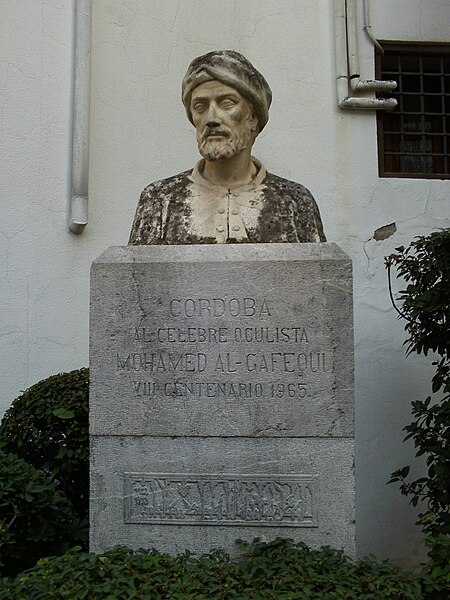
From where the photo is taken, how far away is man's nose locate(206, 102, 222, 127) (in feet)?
13.7

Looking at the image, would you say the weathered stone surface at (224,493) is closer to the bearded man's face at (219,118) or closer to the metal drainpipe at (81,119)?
the bearded man's face at (219,118)

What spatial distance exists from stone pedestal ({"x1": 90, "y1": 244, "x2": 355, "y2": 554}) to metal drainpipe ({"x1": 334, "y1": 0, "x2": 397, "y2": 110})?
301 cm

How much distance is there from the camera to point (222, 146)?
4215mm

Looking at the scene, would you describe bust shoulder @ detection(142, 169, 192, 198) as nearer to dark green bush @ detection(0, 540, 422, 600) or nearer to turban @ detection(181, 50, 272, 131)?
turban @ detection(181, 50, 272, 131)

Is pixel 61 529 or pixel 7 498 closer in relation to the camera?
pixel 7 498

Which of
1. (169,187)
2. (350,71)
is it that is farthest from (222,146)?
(350,71)

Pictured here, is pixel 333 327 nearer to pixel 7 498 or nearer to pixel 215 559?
pixel 215 559

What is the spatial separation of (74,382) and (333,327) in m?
2.26

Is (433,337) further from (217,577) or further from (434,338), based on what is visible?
(217,577)

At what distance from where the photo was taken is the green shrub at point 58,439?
523cm

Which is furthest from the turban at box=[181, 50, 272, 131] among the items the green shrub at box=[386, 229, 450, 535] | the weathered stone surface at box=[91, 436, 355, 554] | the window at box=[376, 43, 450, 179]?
the window at box=[376, 43, 450, 179]

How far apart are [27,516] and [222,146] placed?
2.05m

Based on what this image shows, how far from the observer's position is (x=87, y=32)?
648 cm

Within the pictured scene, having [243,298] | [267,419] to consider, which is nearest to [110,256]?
[243,298]
